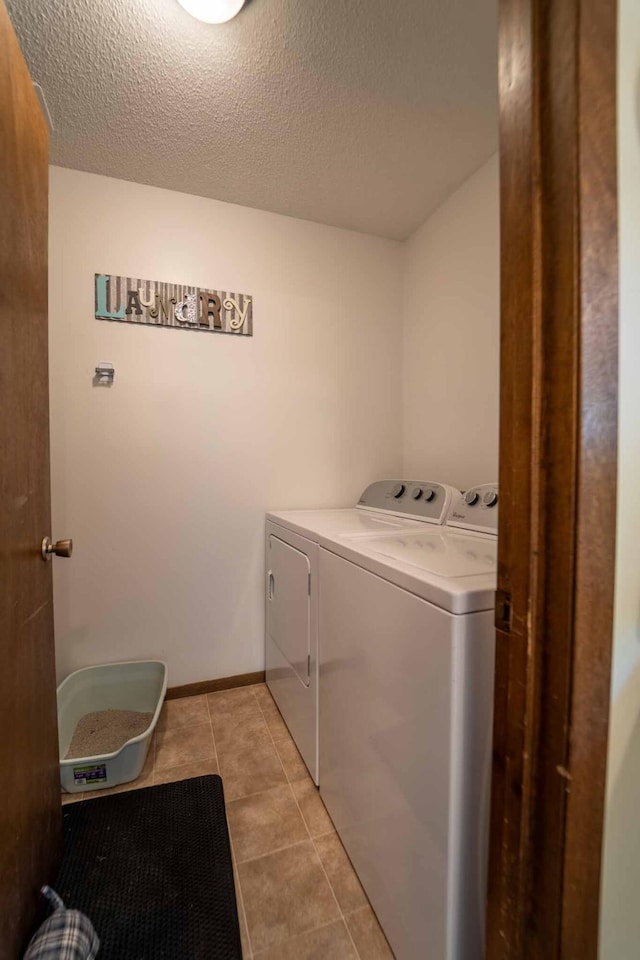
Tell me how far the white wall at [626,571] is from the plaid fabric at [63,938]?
103cm

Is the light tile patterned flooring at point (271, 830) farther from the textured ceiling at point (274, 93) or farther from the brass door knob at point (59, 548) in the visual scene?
the textured ceiling at point (274, 93)

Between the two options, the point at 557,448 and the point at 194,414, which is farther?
the point at 194,414

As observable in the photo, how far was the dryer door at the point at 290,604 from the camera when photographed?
4.35ft

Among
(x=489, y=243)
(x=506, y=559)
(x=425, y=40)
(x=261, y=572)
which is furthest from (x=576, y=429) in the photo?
(x=261, y=572)

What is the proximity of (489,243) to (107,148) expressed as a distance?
1.71 m

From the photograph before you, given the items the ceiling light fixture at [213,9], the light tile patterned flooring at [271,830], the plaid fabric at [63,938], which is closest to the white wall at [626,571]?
the light tile patterned flooring at [271,830]

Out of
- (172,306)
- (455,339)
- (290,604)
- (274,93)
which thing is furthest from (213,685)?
(274,93)

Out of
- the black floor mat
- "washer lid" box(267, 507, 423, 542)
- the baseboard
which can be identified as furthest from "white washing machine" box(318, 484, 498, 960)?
the baseboard

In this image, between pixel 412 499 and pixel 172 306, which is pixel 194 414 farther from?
pixel 412 499

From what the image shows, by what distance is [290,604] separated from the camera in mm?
1508

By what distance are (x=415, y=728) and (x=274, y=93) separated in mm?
2006

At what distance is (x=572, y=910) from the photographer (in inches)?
19.3

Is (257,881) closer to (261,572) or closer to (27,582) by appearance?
(27,582)

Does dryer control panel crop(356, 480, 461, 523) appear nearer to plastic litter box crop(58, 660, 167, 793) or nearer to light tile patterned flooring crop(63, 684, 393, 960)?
light tile patterned flooring crop(63, 684, 393, 960)
